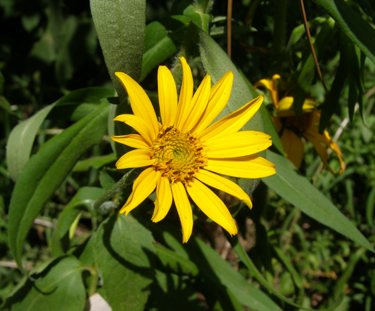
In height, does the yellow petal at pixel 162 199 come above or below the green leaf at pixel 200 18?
below

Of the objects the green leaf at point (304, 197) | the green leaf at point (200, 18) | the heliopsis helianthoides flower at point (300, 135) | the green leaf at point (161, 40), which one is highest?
the green leaf at point (200, 18)

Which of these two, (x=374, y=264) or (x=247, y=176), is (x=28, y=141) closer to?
(x=247, y=176)

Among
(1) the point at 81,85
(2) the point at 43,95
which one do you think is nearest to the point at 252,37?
(1) the point at 81,85

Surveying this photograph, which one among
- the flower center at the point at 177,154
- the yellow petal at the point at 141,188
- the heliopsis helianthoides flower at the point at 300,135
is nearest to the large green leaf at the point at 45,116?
the flower center at the point at 177,154

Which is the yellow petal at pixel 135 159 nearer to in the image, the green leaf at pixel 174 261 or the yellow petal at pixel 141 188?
the yellow petal at pixel 141 188

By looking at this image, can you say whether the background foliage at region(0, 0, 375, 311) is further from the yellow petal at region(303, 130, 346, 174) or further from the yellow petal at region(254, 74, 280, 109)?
the yellow petal at region(303, 130, 346, 174)

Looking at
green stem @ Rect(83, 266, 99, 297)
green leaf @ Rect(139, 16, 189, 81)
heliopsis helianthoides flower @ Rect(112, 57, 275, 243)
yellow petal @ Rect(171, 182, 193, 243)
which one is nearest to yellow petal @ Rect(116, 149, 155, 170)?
heliopsis helianthoides flower @ Rect(112, 57, 275, 243)
